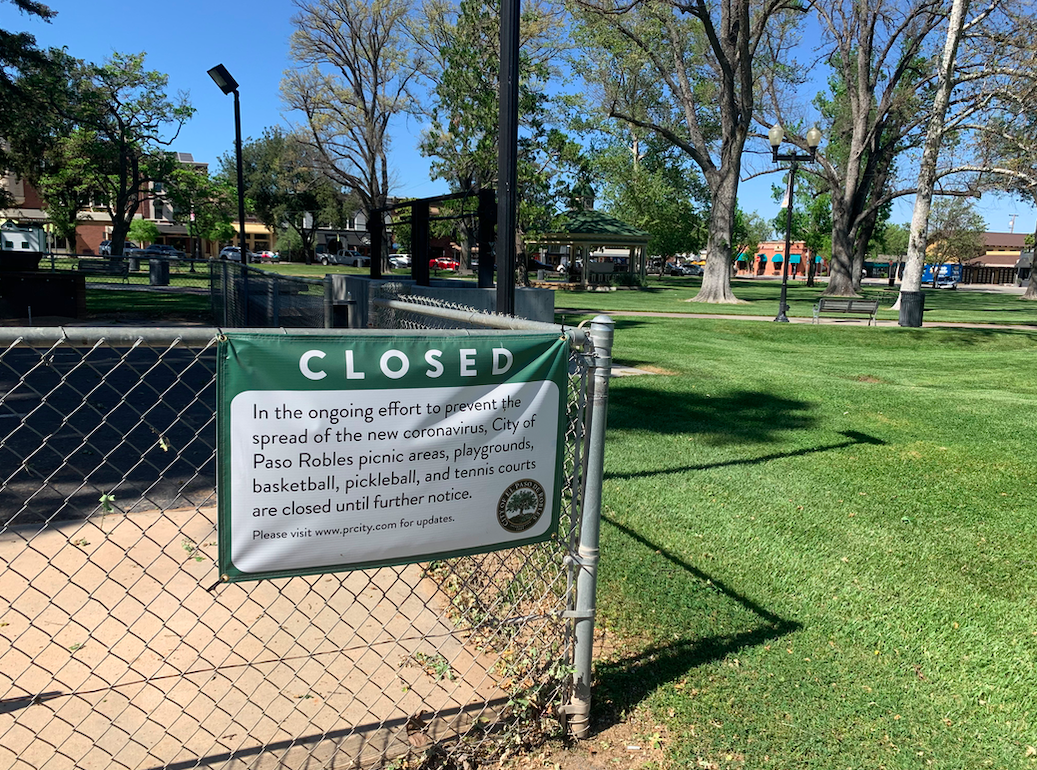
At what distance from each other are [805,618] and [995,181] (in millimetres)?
23421

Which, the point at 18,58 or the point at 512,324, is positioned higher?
the point at 18,58

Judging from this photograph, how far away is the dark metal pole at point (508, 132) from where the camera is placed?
14.8 feet

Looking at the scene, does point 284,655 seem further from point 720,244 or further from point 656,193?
point 656,193

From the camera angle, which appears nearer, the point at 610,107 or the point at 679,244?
the point at 610,107

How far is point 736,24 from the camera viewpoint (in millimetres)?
24797

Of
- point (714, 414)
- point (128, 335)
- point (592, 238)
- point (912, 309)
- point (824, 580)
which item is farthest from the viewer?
point (592, 238)

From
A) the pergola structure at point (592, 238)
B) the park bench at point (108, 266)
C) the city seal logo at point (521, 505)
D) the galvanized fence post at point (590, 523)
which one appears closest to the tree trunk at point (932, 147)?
the pergola structure at point (592, 238)

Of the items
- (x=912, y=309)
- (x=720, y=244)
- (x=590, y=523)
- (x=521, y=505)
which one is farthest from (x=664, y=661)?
(x=720, y=244)

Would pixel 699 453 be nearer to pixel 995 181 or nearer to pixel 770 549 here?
pixel 770 549

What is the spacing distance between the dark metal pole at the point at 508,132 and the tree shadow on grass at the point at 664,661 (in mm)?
2419

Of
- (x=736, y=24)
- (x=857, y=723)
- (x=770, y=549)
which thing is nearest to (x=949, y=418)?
(x=770, y=549)

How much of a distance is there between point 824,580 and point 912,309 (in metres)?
15.8

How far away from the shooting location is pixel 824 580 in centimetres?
415

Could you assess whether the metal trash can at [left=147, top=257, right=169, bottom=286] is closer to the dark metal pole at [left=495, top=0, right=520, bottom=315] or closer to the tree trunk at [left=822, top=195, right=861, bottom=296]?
the dark metal pole at [left=495, top=0, right=520, bottom=315]
